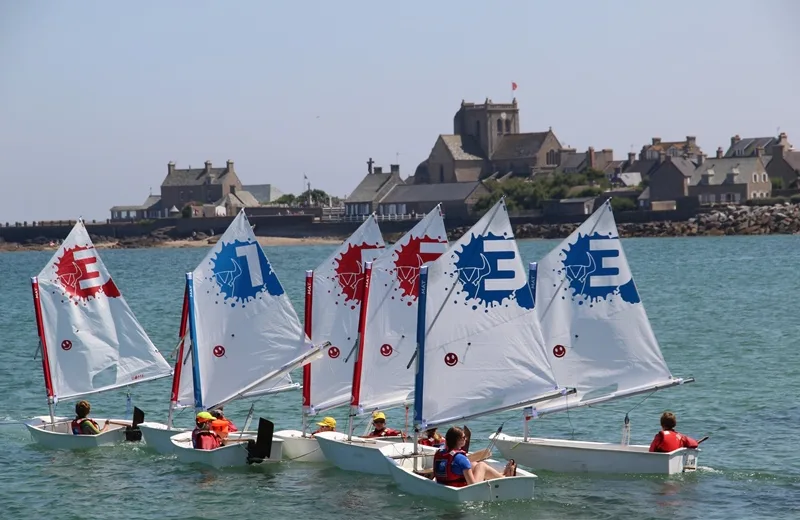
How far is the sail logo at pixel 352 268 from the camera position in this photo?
23.5 m

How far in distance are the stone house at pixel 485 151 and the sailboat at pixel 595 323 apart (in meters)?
155

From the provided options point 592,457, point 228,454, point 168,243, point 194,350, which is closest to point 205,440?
point 228,454

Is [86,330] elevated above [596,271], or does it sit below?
below

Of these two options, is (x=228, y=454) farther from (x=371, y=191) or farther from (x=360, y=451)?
(x=371, y=191)

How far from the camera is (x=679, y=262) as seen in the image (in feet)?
304

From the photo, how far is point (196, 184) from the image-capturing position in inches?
7549

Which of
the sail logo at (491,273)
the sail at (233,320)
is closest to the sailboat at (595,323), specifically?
the sail logo at (491,273)

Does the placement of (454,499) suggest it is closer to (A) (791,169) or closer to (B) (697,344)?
(B) (697,344)

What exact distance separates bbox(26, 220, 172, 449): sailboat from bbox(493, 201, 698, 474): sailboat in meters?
7.73

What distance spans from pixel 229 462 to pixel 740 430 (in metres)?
9.82

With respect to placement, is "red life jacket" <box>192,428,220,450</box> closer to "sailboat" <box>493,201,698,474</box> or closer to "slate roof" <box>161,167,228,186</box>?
"sailboat" <box>493,201,698,474</box>

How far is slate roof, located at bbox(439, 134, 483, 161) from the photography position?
591 feet

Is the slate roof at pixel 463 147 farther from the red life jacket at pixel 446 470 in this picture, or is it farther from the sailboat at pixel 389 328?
the red life jacket at pixel 446 470

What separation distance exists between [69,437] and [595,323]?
9.54m
